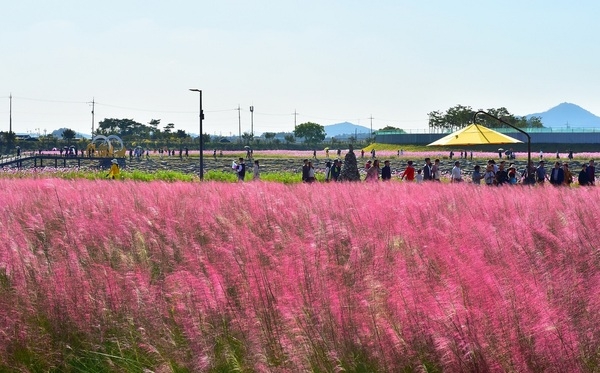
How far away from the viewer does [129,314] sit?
4.57m

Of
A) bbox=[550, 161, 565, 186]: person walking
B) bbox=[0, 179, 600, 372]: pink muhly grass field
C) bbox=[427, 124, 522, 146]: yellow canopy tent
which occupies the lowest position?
bbox=[0, 179, 600, 372]: pink muhly grass field

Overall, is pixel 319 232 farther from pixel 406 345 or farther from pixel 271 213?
pixel 406 345

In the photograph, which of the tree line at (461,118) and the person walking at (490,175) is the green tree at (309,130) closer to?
the tree line at (461,118)

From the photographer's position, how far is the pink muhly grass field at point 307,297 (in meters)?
3.67

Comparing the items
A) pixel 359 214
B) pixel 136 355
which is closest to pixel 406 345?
pixel 136 355

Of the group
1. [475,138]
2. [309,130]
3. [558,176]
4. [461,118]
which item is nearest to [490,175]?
[475,138]

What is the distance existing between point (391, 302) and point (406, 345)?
417 millimetres

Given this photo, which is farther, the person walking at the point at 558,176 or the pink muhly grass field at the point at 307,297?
the person walking at the point at 558,176

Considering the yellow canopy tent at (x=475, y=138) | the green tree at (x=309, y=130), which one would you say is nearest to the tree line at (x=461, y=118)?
the green tree at (x=309, y=130)

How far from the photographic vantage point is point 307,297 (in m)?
4.29

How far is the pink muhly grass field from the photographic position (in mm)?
3672

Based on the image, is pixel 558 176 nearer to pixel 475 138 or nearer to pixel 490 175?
pixel 490 175

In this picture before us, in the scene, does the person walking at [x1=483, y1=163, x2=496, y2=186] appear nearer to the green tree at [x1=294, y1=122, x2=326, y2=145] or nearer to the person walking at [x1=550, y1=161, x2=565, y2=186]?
the person walking at [x1=550, y1=161, x2=565, y2=186]

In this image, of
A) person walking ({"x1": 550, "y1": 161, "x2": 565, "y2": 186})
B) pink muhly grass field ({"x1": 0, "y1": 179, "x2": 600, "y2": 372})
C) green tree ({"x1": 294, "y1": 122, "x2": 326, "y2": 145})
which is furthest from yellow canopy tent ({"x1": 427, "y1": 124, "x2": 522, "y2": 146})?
green tree ({"x1": 294, "y1": 122, "x2": 326, "y2": 145})
